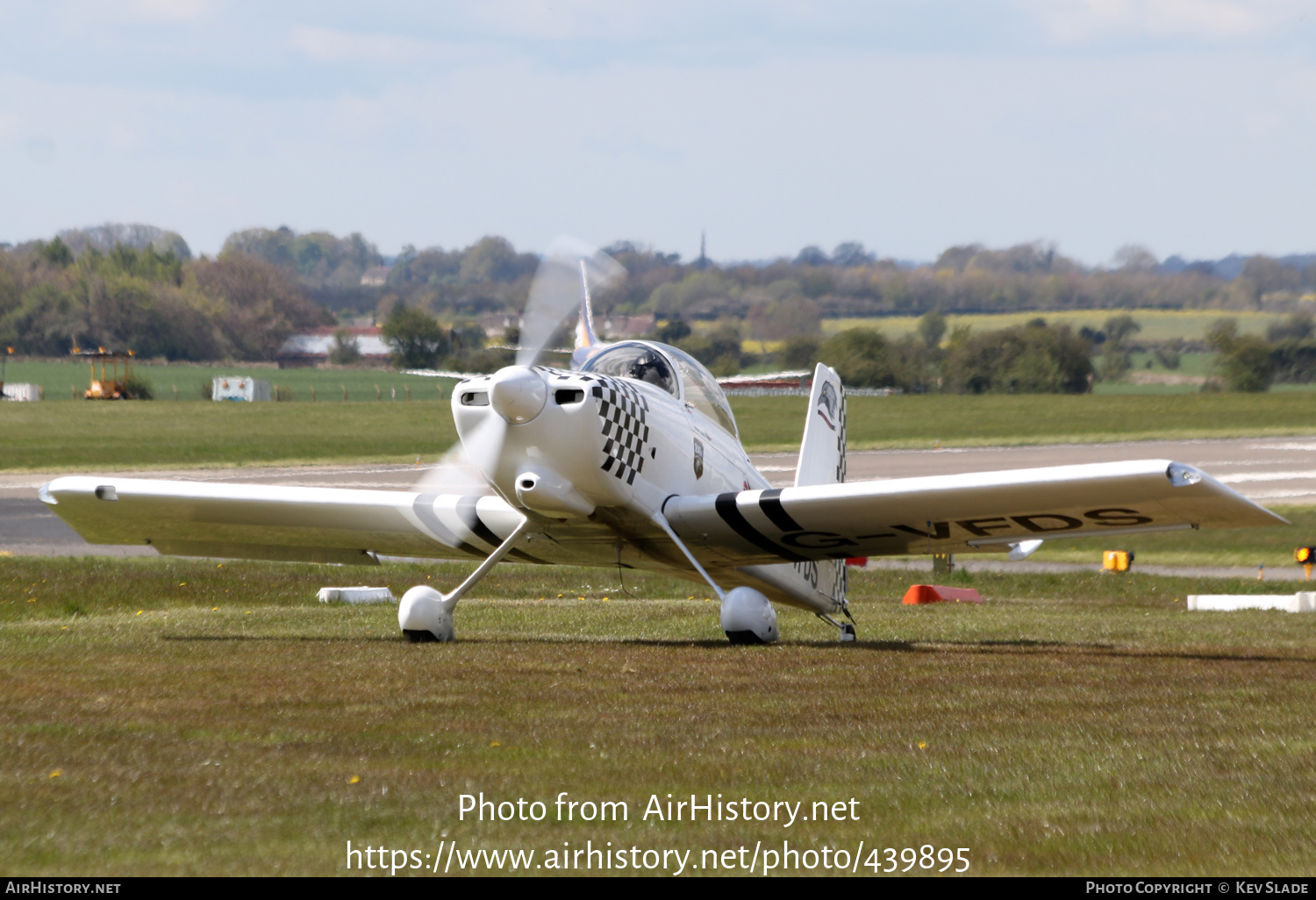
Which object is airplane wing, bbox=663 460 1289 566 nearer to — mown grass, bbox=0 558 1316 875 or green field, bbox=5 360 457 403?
mown grass, bbox=0 558 1316 875

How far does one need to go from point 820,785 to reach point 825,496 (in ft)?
20.5

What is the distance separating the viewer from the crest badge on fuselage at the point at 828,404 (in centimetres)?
1560

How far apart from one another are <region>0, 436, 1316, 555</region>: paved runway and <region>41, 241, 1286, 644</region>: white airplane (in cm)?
2074

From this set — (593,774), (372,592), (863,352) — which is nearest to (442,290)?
(863,352)

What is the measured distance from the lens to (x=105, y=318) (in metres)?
110

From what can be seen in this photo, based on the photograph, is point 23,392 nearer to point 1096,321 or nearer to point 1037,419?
point 1037,419

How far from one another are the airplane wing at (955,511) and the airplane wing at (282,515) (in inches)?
84.5

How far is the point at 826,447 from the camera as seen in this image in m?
15.7

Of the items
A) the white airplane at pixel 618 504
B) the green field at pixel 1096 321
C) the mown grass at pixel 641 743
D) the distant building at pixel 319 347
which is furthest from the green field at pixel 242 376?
the mown grass at pixel 641 743

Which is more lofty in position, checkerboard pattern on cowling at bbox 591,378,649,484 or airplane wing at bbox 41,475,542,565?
checkerboard pattern on cowling at bbox 591,378,649,484

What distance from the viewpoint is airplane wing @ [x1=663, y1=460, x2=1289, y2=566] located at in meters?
10.7

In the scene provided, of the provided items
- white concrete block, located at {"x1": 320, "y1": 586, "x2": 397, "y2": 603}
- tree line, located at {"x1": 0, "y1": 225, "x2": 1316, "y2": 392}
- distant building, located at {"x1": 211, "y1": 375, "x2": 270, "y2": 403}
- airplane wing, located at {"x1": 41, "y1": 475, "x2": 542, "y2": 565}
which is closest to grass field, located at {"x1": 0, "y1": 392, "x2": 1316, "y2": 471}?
tree line, located at {"x1": 0, "y1": 225, "x2": 1316, "y2": 392}

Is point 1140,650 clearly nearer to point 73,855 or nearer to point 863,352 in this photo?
point 73,855

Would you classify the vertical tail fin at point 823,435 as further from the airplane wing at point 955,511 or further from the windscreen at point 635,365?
the windscreen at point 635,365
